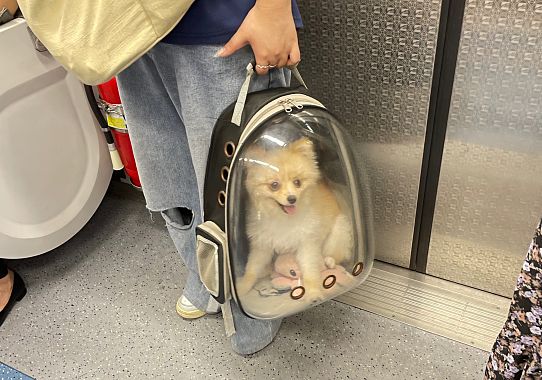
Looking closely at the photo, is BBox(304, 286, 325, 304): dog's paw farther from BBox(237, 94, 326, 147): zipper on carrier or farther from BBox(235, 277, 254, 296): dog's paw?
BBox(237, 94, 326, 147): zipper on carrier

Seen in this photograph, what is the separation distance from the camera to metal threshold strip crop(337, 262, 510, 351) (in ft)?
4.27

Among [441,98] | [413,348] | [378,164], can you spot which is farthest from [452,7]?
[413,348]

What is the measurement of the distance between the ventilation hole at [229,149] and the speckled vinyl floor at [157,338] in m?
0.57

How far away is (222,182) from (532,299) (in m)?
0.53

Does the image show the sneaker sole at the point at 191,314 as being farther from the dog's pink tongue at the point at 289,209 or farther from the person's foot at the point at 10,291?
the dog's pink tongue at the point at 289,209

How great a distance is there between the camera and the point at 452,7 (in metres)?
1.04

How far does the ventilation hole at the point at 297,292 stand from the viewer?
3.23 feet

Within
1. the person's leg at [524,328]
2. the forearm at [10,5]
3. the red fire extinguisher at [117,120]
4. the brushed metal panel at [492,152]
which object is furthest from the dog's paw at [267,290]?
the forearm at [10,5]

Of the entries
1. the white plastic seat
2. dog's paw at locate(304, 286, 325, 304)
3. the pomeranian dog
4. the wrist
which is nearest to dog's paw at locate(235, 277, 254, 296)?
the pomeranian dog

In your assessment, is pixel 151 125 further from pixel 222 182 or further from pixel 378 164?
pixel 378 164

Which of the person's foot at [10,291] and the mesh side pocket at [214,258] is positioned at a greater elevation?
the mesh side pocket at [214,258]

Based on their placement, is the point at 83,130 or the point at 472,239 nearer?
the point at 472,239

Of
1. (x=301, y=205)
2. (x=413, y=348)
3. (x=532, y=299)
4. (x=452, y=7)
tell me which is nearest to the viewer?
(x=532, y=299)

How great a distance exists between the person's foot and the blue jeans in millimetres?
485
